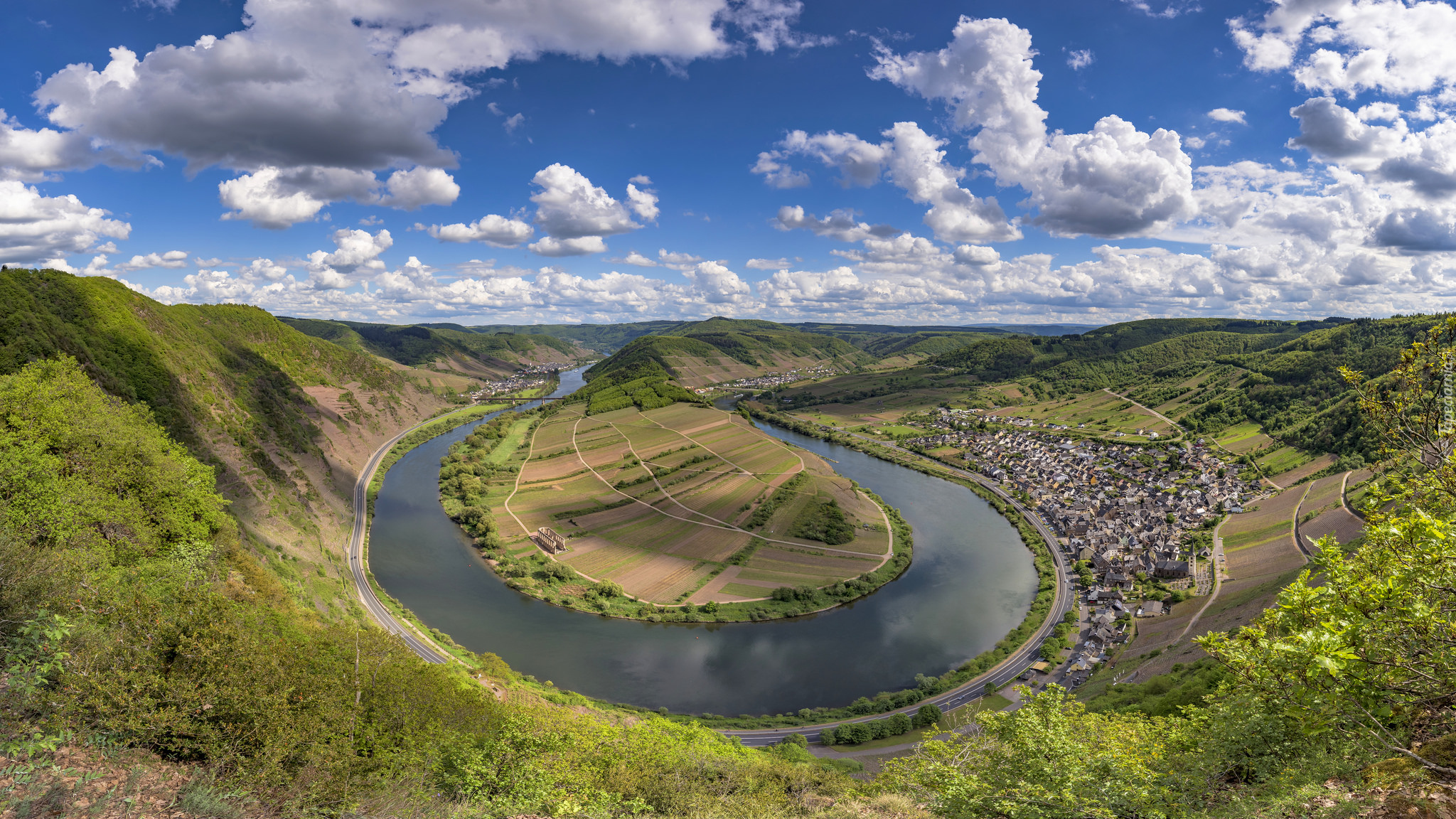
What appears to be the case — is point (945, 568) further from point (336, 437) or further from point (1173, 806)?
point (336, 437)

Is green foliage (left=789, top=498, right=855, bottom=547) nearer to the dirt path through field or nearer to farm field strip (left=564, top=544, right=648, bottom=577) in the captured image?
the dirt path through field

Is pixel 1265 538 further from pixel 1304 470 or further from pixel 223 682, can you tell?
pixel 223 682

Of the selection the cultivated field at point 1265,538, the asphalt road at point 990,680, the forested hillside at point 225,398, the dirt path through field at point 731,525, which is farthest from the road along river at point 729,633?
the cultivated field at point 1265,538

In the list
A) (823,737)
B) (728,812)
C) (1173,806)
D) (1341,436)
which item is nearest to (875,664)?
(823,737)

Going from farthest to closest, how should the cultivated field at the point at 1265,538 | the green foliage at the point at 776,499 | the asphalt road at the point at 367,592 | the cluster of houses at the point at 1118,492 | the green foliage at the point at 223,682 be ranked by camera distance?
1. the green foliage at the point at 776,499
2. the cluster of houses at the point at 1118,492
3. the cultivated field at the point at 1265,538
4. the asphalt road at the point at 367,592
5. the green foliage at the point at 223,682

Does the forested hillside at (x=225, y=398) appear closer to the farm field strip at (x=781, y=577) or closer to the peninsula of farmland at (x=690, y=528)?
the peninsula of farmland at (x=690, y=528)

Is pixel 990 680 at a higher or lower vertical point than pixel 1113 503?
lower

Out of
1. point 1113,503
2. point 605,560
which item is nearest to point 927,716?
point 605,560
